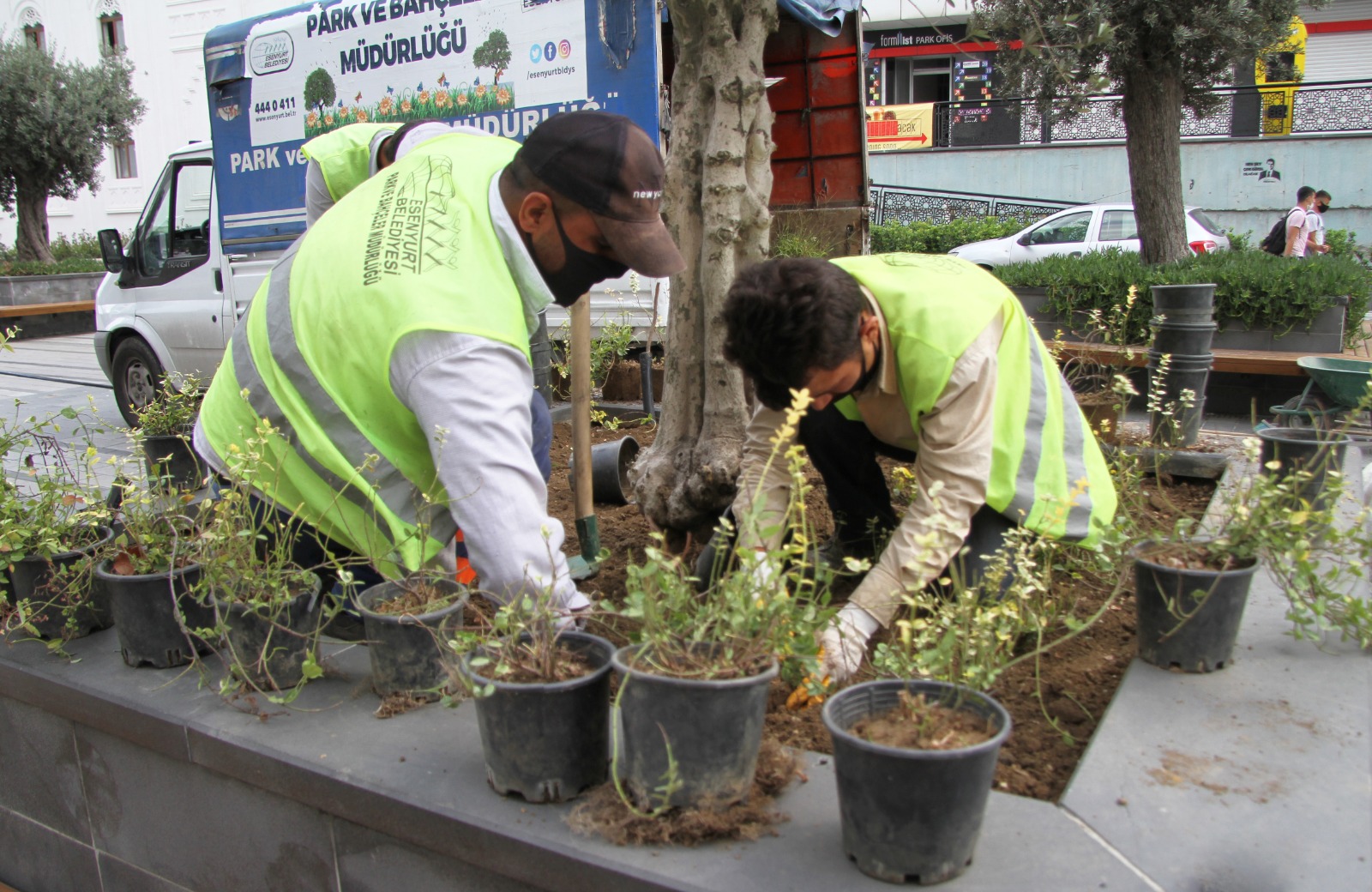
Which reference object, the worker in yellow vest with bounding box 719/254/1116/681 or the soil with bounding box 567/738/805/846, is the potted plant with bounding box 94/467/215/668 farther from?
the worker in yellow vest with bounding box 719/254/1116/681

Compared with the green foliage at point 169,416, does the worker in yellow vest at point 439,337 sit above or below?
above

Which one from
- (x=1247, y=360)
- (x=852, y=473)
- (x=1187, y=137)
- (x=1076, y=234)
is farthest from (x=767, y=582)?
(x=1187, y=137)

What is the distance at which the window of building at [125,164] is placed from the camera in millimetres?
25000

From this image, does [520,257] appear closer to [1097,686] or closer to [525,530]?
[525,530]

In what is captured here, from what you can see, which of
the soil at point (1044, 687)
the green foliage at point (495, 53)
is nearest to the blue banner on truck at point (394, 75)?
the green foliage at point (495, 53)

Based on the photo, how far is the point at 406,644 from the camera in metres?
2.15

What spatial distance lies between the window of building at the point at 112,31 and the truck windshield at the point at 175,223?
1982 cm

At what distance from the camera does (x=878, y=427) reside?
2.80 metres

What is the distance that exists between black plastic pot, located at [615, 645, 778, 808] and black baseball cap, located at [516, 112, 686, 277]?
0.87 meters

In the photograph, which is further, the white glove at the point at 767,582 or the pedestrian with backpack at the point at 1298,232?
the pedestrian with backpack at the point at 1298,232

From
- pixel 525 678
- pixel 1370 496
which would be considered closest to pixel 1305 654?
pixel 1370 496

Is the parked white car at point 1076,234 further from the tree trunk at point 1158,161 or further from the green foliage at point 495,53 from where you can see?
the green foliage at point 495,53

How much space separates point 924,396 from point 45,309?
18026mm

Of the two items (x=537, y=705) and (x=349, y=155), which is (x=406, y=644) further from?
(x=349, y=155)
